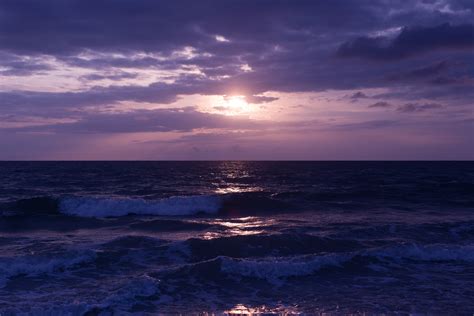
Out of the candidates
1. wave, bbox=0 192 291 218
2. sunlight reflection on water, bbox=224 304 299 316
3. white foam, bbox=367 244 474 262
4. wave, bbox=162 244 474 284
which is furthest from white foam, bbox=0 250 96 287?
wave, bbox=0 192 291 218

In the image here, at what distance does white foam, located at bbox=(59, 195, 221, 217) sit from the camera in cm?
3022

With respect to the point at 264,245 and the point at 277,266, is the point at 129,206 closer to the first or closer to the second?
the point at 264,245

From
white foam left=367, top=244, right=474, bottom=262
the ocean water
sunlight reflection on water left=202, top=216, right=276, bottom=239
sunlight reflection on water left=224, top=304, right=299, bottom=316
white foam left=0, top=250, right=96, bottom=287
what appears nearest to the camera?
sunlight reflection on water left=224, top=304, right=299, bottom=316

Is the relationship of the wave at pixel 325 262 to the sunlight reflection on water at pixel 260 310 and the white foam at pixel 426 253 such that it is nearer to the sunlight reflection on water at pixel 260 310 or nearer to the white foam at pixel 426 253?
Answer: the white foam at pixel 426 253

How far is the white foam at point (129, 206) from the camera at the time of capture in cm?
3022

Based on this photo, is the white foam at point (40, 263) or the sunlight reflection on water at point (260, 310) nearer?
the sunlight reflection on water at point (260, 310)

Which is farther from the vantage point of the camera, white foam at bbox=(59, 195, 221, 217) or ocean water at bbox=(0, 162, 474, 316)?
white foam at bbox=(59, 195, 221, 217)

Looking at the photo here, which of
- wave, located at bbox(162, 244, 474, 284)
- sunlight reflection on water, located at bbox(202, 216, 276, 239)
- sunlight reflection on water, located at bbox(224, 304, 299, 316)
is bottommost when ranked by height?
sunlight reflection on water, located at bbox(224, 304, 299, 316)

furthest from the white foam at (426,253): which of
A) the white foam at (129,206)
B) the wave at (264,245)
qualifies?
the white foam at (129,206)

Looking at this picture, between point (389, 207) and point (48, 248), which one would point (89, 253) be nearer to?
point (48, 248)

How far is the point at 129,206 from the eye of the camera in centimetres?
3086

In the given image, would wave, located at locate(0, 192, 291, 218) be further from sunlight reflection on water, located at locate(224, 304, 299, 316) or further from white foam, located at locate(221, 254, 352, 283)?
sunlight reflection on water, located at locate(224, 304, 299, 316)

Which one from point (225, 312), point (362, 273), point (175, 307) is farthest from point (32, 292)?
point (362, 273)

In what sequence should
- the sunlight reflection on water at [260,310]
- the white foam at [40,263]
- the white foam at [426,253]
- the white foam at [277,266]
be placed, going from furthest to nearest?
the white foam at [426,253], the white foam at [277,266], the white foam at [40,263], the sunlight reflection on water at [260,310]
